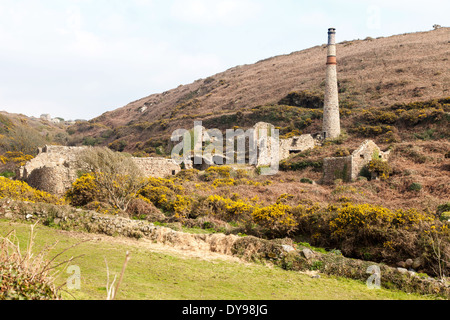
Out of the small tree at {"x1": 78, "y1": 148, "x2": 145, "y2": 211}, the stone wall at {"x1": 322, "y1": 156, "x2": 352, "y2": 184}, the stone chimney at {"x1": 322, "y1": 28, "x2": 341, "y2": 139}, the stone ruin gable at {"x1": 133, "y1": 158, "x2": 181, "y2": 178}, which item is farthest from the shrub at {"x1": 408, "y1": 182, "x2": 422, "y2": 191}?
the stone chimney at {"x1": 322, "y1": 28, "x2": 341, "y2": 139}

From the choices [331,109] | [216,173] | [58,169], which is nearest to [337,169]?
[216,173]

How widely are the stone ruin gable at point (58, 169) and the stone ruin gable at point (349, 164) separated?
1164cm

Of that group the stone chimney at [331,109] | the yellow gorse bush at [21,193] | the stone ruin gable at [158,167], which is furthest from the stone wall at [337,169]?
the yellow gorse bush at [21,193]

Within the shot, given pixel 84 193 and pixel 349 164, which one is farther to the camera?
pixel 349 164

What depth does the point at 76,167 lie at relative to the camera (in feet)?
78.6

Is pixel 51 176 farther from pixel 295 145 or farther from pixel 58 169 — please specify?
pixel 295 145

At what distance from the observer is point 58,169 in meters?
23.3

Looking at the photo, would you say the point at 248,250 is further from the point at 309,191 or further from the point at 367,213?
the point at 309,191

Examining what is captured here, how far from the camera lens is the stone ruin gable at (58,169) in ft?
Result: 76.0

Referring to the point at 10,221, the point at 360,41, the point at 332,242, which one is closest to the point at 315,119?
the point at 332,242

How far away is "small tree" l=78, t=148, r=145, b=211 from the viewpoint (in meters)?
18.9

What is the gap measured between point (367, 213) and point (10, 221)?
40.4 ft

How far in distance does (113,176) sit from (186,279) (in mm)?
12058

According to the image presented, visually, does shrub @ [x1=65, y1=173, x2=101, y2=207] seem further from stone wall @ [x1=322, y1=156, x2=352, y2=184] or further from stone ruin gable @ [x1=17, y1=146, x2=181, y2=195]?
stone wall @ [x1=322, y1=156, x2=352, y2=184]
